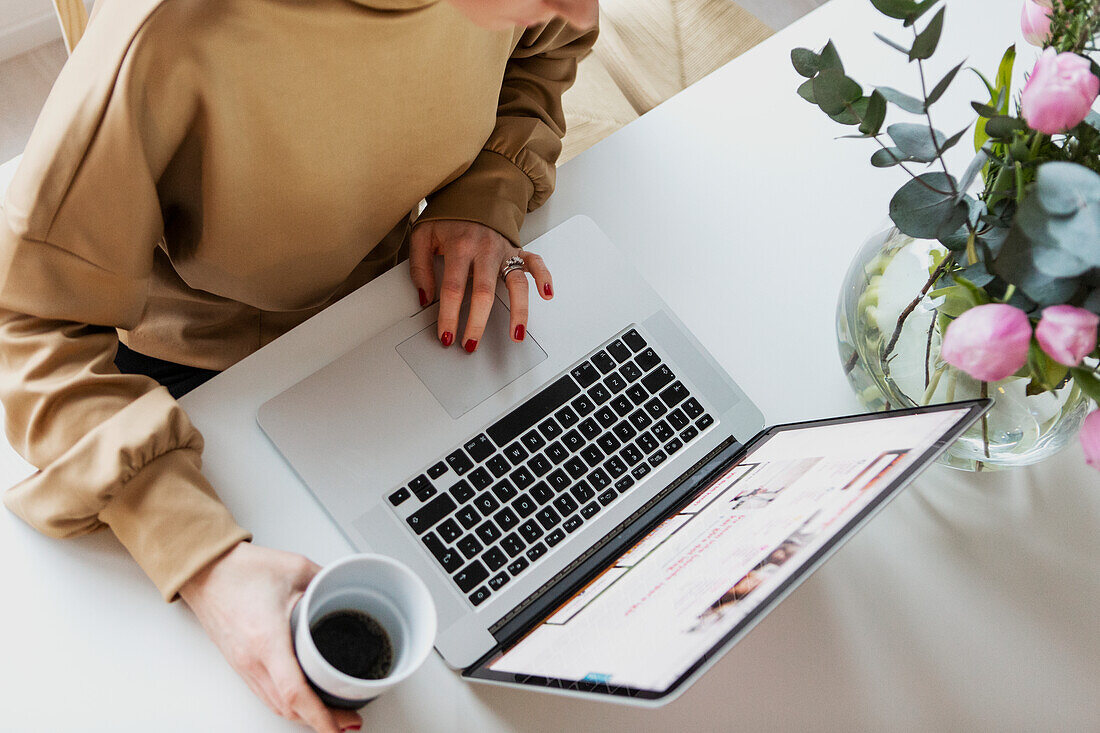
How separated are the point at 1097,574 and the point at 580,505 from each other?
46cm

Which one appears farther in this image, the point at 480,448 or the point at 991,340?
the point at 480,448

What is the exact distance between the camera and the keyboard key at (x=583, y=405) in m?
0.77

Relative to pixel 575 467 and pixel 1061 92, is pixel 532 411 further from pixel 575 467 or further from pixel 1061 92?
pixel 1061 92

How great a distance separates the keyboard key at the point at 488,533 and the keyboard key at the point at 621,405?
0.51 ft

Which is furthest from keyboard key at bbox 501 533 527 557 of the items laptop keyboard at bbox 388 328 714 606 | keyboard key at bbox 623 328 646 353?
keyboard key at bbox 623 328 646 353

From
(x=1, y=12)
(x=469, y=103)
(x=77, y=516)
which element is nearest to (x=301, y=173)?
(x=469, y=103)

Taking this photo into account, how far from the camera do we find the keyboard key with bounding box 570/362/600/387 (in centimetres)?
78

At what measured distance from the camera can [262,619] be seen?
2.01ft

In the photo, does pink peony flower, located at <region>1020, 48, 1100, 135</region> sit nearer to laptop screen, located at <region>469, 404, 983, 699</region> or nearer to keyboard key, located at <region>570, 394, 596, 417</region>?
laptop screen, located at <region>469, 404, 983, 699</region>

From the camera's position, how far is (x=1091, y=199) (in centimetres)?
44

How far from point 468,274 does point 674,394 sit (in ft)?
0.74

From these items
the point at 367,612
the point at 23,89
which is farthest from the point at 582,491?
the point at 23,89

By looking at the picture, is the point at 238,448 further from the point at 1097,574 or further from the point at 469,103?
the point at 1097,574

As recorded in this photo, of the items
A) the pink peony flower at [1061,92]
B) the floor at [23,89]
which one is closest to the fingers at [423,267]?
the pink peony flower at [1061,92]
